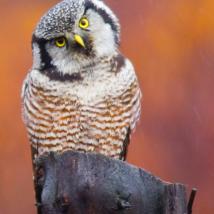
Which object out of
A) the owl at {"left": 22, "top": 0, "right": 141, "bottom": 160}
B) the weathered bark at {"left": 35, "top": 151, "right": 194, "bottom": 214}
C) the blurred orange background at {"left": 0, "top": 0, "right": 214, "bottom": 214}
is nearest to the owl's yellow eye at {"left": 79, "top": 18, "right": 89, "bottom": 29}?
the owl at {"left": 22, "top": 0, "right": 141, "bottom": 160}

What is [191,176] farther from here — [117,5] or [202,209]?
[117,5]

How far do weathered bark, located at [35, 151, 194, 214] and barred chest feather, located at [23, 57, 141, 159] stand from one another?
100cm

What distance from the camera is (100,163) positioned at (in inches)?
122

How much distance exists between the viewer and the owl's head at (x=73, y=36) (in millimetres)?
4051

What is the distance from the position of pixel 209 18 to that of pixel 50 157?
3710mm

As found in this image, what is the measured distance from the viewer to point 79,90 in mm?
4152

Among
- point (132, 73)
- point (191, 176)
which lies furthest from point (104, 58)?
point (191, 176)

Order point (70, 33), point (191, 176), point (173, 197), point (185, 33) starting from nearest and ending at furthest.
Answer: point (173, 197)
point (70, 33)
point (191, 176)
point (185, 33)

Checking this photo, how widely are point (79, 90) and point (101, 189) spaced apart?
1190 millimetres

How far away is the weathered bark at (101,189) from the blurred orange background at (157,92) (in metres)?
2.61

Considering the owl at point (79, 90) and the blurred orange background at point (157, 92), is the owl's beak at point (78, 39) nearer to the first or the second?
the owl at point (79, 90)

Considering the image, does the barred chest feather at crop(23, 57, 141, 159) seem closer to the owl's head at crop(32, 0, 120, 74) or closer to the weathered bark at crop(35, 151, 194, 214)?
the owl's head at crop(32, 0, 120, 74)

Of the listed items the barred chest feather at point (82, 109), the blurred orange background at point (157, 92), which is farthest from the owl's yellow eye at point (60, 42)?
the blurred orange background at point (157, 92)

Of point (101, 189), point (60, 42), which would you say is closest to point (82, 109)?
point (60, 42)
